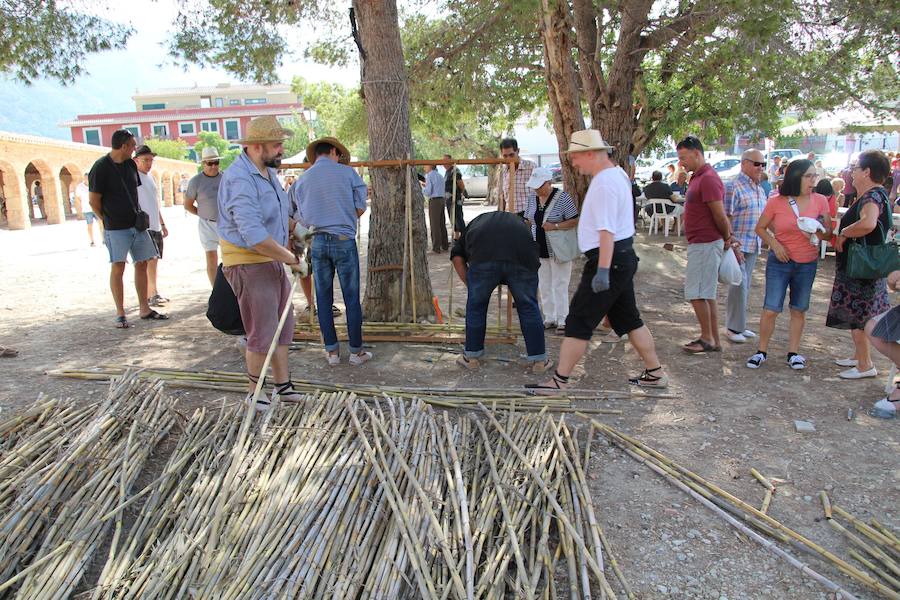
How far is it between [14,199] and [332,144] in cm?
2064

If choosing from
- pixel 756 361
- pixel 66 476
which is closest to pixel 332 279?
pixel 66 476

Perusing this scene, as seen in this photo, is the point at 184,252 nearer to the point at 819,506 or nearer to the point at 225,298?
the point at 225,298

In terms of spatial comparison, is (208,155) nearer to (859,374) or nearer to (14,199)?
(859,374)

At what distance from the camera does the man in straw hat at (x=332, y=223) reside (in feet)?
15.6

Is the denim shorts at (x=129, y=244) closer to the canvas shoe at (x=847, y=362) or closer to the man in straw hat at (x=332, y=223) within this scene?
the man in straw hat at (x=332, y=223)

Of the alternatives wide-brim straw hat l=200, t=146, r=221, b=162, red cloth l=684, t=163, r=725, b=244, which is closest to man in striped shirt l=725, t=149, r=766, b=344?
red cloth l=684, t=163, r=725, b=244

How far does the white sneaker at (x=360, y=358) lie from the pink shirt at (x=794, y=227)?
3.20 metres

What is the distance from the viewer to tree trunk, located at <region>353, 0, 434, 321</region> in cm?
548

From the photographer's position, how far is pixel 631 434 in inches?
147

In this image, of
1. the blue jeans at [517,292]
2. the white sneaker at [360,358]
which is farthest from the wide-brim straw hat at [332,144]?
the white sneaker at [360,358]

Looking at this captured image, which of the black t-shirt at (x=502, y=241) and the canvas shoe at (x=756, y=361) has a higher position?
the black t-shirt at (x=502, y=241)

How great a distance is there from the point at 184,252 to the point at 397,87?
8344mm

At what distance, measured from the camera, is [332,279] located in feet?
15.9

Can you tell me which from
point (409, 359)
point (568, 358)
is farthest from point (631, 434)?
point (409, 359)
